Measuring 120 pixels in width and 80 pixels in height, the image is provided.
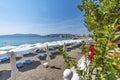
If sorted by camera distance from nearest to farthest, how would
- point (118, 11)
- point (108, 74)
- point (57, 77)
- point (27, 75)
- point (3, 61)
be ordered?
1. point (108, 74)
2. point (118, 11)
3. point (57, 77)
4. point (27, 75)
5. point (3, 61)

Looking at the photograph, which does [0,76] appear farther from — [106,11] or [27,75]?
[106,11]

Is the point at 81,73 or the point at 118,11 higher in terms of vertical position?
the point at 118,11

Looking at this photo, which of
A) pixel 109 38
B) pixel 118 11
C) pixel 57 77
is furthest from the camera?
pixel 57 77

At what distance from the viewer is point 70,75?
225cm

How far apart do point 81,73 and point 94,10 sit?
821 millimetres

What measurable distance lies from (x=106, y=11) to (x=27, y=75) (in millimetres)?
12636

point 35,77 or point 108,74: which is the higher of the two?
point 108,74

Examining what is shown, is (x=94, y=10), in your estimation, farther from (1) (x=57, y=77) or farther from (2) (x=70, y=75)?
(1) (x=57, y=77)

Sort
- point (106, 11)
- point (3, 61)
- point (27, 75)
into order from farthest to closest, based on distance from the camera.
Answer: point (3, 61)
point (27, 75)
point (106, 11)

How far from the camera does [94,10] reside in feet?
7.45

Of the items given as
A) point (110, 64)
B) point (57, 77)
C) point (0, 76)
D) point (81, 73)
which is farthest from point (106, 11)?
point (0, 76)

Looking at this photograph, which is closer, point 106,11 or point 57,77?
point 106,11

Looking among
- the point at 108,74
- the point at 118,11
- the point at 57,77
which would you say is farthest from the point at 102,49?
the point at 57,77

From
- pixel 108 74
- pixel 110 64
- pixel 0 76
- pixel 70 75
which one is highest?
pixel 110 64
